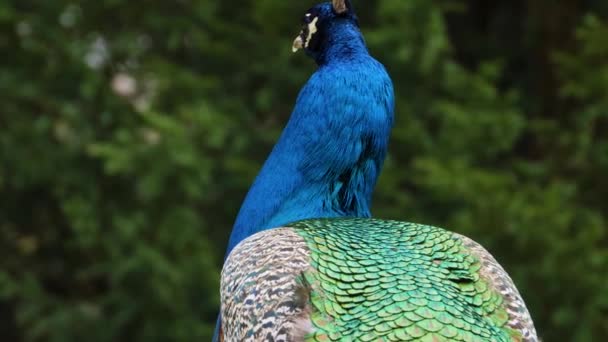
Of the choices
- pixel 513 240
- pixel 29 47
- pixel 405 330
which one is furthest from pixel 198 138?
pixel 405 330

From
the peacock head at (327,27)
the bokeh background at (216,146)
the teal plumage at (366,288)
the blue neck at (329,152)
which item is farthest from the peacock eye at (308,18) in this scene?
the bokeh background at (216,146)

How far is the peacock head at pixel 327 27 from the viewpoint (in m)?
2.84

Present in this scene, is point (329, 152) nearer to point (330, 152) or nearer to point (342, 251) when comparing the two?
point (330, 152)

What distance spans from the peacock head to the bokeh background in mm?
2046

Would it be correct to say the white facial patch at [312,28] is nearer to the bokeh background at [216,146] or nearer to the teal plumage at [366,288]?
the teal plumage at [366,288]

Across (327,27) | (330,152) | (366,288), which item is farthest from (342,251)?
(327,27)

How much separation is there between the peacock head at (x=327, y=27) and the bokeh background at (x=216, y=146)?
2.05 meters

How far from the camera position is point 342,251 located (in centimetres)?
226

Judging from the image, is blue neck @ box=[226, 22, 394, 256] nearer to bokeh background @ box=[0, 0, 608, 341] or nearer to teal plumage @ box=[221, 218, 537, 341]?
teal plumage @ box=[221, 218, 537, 341]

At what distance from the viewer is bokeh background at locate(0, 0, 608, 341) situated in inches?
196

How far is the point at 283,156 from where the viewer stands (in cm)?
269

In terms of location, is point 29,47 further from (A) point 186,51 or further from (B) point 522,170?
(B) point 522,170

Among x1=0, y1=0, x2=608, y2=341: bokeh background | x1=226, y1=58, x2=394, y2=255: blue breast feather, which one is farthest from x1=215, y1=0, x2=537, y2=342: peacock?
x1=0, y1=0, x2=608, y2=341: bokeh background

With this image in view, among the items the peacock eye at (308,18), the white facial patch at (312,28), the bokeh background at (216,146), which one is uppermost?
the peacock eye at (308,18)
